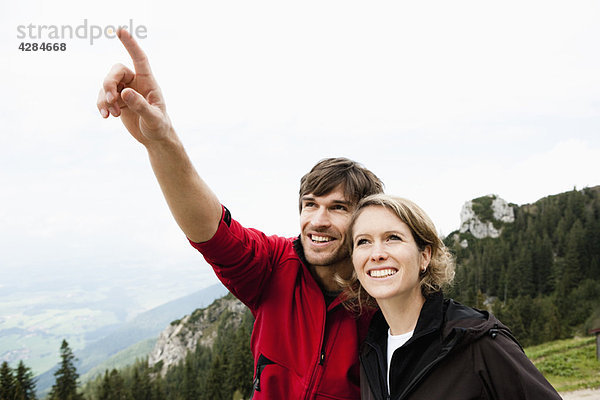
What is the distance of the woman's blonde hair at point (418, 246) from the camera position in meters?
3.40

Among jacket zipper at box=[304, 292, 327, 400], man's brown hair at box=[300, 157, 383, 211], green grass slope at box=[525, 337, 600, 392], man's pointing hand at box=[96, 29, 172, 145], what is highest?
man's pointing hand at box=[96, 29, 172, 145]

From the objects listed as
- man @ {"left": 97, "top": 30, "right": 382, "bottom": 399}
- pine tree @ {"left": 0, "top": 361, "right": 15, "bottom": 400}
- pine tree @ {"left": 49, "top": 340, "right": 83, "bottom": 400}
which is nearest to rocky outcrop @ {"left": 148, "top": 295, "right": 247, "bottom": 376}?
pine tree @ {"left": 49, "top": 340, "right": 83, "bottom": 400}

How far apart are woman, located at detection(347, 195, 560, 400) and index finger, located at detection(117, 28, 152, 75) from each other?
2.17 m

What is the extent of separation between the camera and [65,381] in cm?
4612

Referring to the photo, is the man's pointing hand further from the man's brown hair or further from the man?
the man's brown hair

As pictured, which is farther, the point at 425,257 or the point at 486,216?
Result: the point at 486,216

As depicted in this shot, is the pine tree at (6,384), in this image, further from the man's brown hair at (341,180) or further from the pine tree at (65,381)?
the man's brown hair at (341,180)

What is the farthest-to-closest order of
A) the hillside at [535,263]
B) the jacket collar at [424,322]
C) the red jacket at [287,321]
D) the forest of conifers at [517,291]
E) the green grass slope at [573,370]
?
the hillside at [535,263], the forest of conifers at [517,291], the green grass slope at [573,370], the red jacket at [287,321], the jacket collar at [424,322]

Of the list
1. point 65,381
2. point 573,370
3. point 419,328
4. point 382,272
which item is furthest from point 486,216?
point 419,328

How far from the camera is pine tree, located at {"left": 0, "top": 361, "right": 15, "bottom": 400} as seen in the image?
3759cm

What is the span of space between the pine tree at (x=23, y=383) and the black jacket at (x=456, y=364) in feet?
161

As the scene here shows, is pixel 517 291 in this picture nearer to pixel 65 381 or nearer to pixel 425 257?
pixel 65 381

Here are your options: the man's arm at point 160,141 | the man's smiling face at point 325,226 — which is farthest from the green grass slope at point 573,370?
the man's arm at point 160,141

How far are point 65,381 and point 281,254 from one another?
55.1 metres
